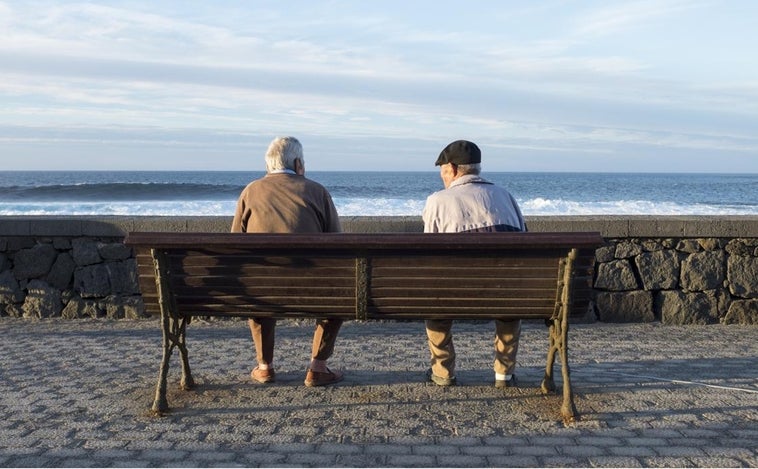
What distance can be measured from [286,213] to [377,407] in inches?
47.7

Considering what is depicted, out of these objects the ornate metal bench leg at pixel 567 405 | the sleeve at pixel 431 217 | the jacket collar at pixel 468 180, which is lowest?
A: the ornate metal bench leg at pixel 567 405

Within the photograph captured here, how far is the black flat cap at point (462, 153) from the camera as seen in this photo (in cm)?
521

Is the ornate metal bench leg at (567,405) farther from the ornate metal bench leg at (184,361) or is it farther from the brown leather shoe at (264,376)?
the ornate metal bench leg at (184,361)

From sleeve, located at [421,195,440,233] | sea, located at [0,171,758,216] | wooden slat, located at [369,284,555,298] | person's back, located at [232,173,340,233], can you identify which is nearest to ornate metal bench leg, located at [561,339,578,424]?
wooden slat, located at [369,284,555,298]

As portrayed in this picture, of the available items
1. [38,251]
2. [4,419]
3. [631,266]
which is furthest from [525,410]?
[38,251]

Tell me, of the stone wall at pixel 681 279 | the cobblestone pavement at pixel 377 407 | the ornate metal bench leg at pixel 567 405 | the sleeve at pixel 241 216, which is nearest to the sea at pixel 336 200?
the stone wall at pixel 681 279

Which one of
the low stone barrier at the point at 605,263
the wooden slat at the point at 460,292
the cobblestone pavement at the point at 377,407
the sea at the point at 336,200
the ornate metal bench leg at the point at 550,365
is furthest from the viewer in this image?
the sea at the point at 336,200

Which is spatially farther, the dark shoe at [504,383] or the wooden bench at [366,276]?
the dark shoe at [504,383]

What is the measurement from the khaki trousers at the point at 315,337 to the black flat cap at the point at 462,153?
3.63 feet

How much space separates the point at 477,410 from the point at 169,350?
1.62 meters

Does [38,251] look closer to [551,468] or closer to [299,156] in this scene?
[299,156]

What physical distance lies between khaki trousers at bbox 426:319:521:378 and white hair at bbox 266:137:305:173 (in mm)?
1204

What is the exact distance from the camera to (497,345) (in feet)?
17.4

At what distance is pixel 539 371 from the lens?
19.0 ft
